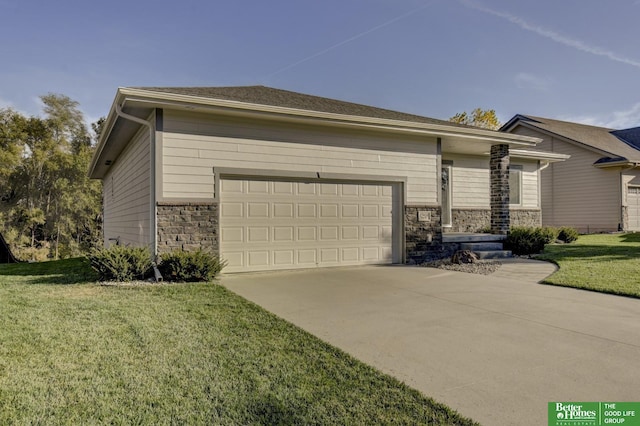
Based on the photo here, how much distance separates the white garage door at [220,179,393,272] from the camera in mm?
7758

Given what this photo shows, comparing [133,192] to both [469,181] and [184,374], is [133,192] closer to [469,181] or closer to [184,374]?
[184,374]

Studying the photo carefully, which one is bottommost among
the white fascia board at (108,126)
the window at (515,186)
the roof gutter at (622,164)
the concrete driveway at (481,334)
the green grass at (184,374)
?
the concrete driveway at (481,334)

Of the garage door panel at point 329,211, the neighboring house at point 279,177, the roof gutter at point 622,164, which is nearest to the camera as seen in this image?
the neighboring house at point 279,177

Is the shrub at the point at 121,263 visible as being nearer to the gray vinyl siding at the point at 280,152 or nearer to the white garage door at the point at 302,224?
the gray vinyl siding at the point at 280,152

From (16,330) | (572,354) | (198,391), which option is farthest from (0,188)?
(572,354)

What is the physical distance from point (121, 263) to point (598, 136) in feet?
74.2

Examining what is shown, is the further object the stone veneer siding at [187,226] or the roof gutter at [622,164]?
the roof gutter at [622,164]

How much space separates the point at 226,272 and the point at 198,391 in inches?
205

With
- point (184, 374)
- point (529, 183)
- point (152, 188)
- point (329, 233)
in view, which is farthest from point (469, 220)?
point (184, 374)

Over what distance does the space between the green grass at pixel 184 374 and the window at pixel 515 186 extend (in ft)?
39.8

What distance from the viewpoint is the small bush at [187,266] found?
6.67 meters

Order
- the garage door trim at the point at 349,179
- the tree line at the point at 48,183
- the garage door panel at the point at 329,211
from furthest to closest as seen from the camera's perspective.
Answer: the tree line at the point at 48,183, the garage door panel at the point at 329,211, the garage door trim at the point at 349,179

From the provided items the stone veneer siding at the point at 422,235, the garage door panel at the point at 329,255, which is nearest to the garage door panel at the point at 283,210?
the garage door panel at the point at 329,255

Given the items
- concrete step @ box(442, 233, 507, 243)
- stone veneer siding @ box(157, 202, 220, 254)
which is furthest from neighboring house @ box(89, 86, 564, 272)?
concrete step @ box(442, 233, 507, 243)
